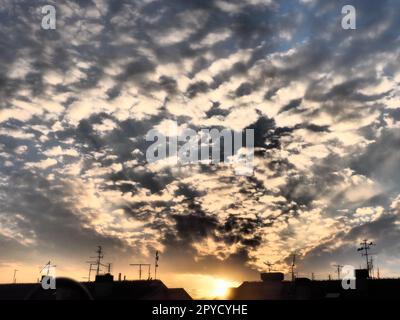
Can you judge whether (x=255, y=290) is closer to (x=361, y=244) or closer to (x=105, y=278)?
(x=105, y=278)

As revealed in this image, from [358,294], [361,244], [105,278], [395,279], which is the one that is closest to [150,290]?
[105,278]

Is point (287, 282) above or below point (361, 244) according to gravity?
below

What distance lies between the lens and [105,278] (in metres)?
56.0

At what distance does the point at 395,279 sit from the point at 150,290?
30.5 metres

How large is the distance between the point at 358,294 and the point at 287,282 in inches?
475
